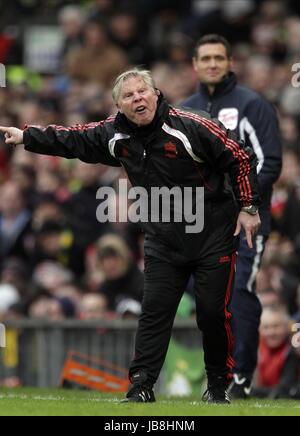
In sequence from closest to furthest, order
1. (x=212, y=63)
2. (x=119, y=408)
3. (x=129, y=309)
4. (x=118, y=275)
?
(x=119, y=408), (x=212, y=63), (x=129, y=309), (x=118, y=275)

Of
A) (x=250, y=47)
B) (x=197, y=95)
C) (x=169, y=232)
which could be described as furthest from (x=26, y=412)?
(x=250, y=47)

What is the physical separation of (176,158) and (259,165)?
70.2 inches

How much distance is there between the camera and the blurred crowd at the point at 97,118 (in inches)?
567

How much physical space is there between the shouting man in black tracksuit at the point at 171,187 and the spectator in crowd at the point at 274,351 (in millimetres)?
2776

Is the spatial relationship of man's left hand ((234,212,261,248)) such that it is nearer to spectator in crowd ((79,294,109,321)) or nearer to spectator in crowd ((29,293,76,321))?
spectator in crowd ((79,294,109,321))

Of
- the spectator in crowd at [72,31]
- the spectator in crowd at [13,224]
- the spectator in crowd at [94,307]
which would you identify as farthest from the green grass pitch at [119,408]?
the spectator in crowd at [72,31]

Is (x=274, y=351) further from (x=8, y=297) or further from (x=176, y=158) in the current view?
(x=176, y=158)

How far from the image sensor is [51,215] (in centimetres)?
1662

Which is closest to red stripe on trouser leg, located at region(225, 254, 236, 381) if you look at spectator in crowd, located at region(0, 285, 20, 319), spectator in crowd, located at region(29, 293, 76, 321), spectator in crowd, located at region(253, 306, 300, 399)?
spectator in crowd, located at region(253, 306, 300, 399)

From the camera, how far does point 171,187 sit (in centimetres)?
934

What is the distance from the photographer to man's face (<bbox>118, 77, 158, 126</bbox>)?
918 cm

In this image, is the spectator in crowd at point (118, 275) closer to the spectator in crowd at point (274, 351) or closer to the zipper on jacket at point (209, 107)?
the spectator in crowd at point (274, 351)

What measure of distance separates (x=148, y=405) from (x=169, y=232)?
1.16 metres

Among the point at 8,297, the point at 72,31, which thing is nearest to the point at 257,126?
the point at 8,297
